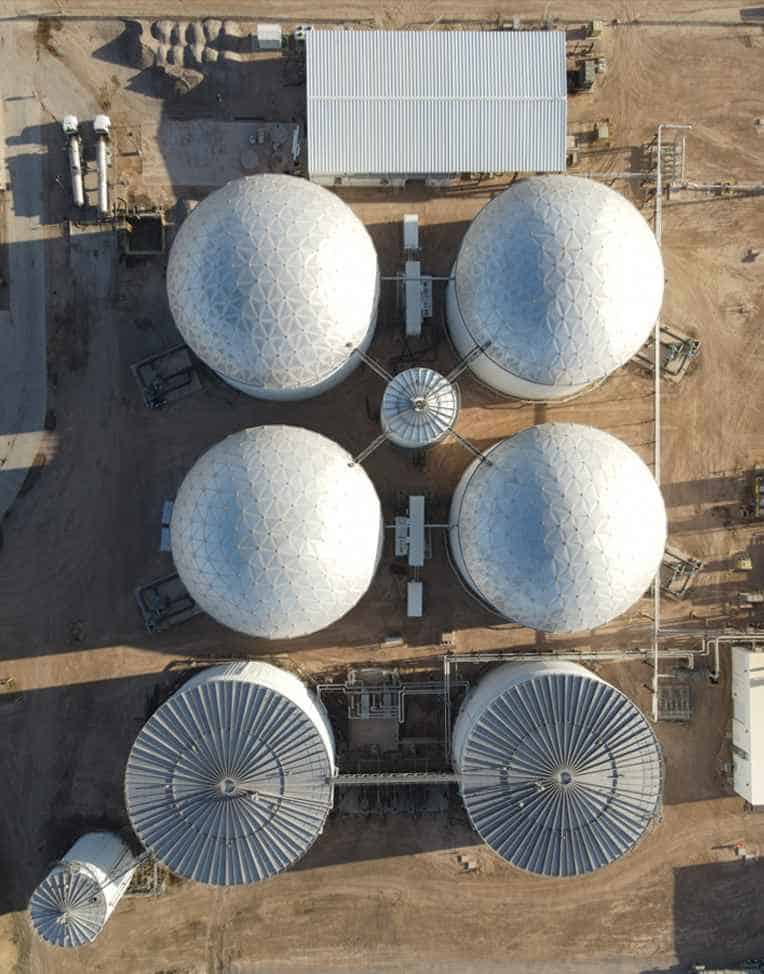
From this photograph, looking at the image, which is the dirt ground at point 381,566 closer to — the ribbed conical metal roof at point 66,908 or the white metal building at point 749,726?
the white metal building at point 749,726

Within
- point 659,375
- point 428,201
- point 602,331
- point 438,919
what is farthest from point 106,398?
point 438,919

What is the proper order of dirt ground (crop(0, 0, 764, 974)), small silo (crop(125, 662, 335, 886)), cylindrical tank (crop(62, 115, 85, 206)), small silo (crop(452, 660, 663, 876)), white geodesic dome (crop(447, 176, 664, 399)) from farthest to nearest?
dirt ground (crop(0, 0, 764, 974)) → cylindrical tank (crop(62, 115, 85, 206)) → small silo (crop(452, 660, 663, 876)) → small silo (crop(125, 662, 335, 886)) → white geodesic dome (crop(447, 176, 664, 399))

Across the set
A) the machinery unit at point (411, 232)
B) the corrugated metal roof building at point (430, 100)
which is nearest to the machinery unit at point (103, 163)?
the corrugated metal roof building at point (430, 100)

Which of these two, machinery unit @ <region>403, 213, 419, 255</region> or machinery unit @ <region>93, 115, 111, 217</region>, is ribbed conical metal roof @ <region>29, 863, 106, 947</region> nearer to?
machinery unit @ <region>93, 115, 111, 217</region>

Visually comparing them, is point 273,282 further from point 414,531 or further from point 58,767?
point 58,767

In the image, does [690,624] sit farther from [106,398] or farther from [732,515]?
[106,398]

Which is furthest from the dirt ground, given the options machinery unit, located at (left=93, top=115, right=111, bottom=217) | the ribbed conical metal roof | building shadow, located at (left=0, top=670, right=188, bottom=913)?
the ribbed conical metal roof

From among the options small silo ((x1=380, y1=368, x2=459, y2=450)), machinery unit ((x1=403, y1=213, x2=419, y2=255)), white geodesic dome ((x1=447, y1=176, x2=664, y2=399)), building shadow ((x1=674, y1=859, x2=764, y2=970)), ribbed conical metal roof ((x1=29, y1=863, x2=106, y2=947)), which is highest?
machinery unit ((x1=403, y1=213, x2=419, y2=255))
